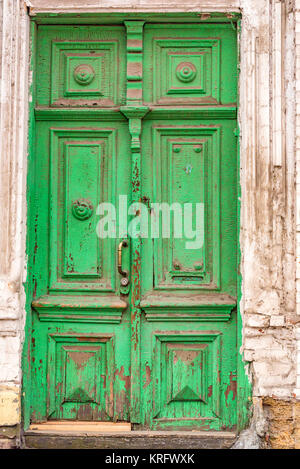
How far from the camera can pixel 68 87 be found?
4457 mm

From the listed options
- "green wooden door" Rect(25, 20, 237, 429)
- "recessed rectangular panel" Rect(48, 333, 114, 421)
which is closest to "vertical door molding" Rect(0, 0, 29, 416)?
"green wooden door" Rect(25, 20, 237, 429)

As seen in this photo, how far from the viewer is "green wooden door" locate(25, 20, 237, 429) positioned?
433cm

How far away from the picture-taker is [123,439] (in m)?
4.23

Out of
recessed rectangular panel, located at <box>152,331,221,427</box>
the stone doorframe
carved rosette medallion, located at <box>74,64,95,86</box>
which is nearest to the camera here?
the stone doorframe

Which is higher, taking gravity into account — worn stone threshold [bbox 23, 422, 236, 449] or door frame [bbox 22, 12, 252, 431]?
door frame [bbox 22, 12, 252, 431]

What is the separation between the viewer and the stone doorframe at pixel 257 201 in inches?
163

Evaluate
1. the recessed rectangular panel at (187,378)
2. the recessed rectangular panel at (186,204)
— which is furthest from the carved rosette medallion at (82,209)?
the recessed rectangular panel at (187,378)

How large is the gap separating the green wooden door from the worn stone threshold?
9 cm

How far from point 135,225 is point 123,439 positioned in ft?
5.07

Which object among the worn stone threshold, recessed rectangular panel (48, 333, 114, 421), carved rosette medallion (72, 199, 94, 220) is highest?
carved rosette medallion (72, 199, 94, 220)

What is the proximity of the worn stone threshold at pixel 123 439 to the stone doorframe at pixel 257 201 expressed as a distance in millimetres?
258

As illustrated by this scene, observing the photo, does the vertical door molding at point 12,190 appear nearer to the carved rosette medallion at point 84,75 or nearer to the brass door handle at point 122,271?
the carved rosette medallion at point 84,75

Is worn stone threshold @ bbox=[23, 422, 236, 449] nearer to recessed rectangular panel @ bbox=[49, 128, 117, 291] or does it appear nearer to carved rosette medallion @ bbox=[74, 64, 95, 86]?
recessed rectangular panel @ bbox=[49, 128, 117, 291]

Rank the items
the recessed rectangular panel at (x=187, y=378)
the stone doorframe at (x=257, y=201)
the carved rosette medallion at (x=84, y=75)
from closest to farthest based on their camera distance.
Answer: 1. the stone doorframe at (x=257, y=201)
2. the recessed rectangular panel at (x=187, y=378)
3. the carved rosette medallion at (x=84, y=75)
